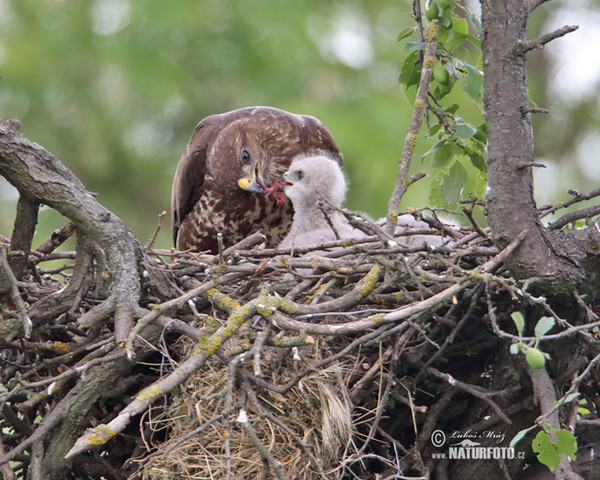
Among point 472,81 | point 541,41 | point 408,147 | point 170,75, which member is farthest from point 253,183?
point 170,75

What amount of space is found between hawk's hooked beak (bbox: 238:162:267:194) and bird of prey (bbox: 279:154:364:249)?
1.91 feet

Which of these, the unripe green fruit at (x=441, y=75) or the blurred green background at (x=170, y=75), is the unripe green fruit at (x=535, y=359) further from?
the blurred green background at (x=170, y=75)

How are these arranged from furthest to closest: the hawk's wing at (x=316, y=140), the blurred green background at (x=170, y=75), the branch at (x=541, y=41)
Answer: the blurred green background at (x=170, y=75), the hawk's wing at (x=316, y=140), the branch at (x=541, y=41)

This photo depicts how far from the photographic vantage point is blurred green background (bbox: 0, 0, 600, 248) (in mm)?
8750

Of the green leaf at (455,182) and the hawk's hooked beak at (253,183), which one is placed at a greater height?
the hawk's hooked beak at (253,183)

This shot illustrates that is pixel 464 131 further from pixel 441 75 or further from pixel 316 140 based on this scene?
pixel 316 140

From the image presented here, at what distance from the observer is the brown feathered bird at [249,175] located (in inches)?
185

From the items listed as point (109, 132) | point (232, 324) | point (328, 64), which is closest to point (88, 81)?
point (109, 132)

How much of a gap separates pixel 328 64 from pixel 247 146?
172 inches

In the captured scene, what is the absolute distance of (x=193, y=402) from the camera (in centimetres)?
288

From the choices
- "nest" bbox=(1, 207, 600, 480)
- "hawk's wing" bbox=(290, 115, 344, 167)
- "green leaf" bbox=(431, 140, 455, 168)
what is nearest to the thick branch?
"nest" bbox=(1, 207, 600, 480)

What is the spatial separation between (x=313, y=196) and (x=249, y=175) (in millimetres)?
951

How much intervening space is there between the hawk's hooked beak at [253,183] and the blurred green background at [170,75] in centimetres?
378

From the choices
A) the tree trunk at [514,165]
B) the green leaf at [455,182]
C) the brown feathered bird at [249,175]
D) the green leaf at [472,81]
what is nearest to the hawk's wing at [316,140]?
the brown feathered bird at [249,175]
